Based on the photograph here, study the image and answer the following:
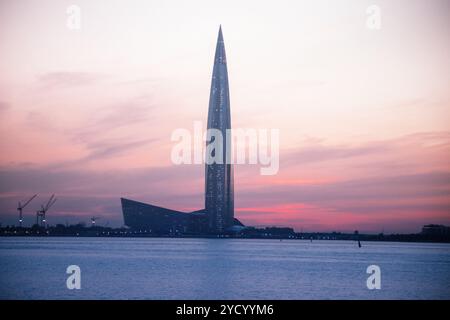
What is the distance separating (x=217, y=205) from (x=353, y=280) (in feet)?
457

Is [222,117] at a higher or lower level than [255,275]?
higher

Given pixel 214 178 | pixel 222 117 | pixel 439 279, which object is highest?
pixel 222 117

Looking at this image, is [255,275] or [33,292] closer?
[33,292]

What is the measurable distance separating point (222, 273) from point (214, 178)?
427 feet

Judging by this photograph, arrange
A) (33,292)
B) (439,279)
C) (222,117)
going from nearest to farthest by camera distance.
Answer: (33,292), (439,279), (222,117)

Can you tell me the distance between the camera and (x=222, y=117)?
187375mm
